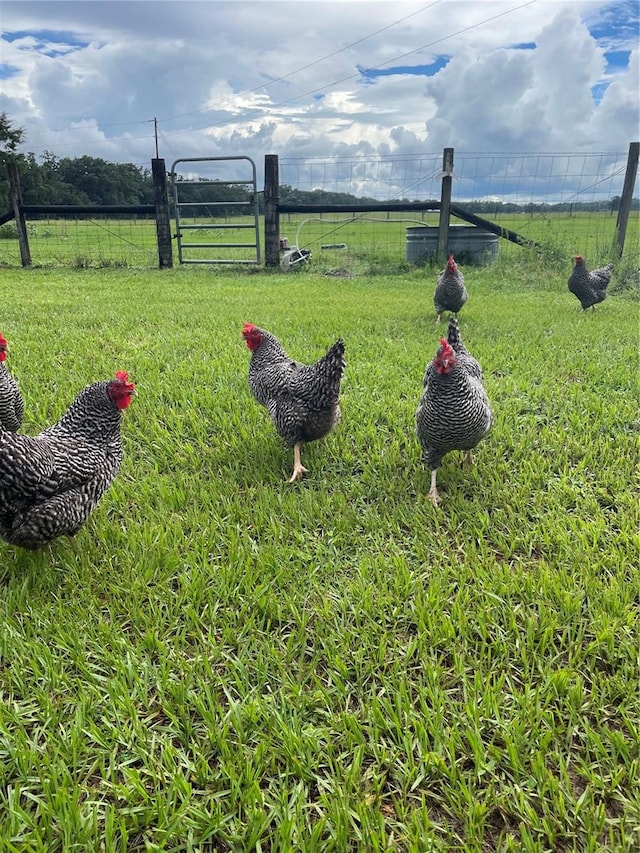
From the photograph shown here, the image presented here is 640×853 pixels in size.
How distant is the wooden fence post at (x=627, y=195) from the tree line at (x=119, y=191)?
174mm

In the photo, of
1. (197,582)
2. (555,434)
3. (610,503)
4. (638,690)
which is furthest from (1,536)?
(555,434)

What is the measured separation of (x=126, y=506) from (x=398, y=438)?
173 centimetres

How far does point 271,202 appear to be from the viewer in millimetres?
11188

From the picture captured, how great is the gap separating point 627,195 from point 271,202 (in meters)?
7.21

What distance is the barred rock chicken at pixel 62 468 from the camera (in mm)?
2035

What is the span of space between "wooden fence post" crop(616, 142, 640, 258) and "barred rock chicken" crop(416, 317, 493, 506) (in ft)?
30.1

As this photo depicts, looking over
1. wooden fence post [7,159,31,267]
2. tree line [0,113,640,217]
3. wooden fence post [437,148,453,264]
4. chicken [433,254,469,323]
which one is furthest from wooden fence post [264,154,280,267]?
chicken [433,254,469,323]

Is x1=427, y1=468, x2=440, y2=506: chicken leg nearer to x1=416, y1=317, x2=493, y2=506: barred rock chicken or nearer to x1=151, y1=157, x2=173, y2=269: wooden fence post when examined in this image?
x1=416, y1=317, x2=493, y2=506: barred rock chicken

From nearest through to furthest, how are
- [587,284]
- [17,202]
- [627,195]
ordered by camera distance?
[587,284] < [627,195] < [17,202]

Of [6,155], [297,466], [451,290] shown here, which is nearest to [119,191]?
[6,155]

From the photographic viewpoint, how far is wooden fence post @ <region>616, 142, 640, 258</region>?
9.88 metres

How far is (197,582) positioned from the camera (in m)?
2.13

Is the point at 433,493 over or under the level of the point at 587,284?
under

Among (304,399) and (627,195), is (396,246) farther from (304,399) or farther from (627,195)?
(304,399)
